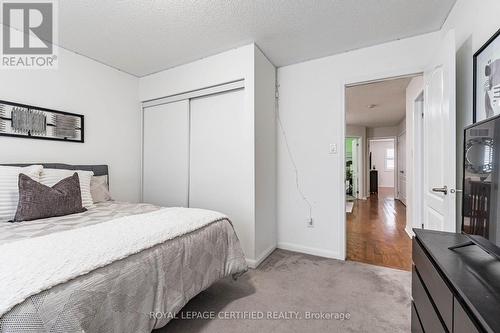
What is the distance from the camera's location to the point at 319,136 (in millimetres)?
2783

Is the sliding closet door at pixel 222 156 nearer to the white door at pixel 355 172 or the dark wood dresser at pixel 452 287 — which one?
the dark wood dresser at pixel 452 287

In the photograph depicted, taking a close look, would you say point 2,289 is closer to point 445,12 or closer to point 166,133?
point 166,133

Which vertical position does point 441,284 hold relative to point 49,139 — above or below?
below

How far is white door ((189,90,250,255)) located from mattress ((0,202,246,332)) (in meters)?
0.67

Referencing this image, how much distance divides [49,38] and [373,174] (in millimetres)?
9176

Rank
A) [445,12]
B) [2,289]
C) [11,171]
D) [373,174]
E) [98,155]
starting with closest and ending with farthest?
[2,289] < [11,171] < [445,12] < [98,155] < [373,174]

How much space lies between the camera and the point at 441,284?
0.88 meters

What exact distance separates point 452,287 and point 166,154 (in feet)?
9.96

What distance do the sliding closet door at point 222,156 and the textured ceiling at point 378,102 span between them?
6.08ft

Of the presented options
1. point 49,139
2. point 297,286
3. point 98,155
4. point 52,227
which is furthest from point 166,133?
point 297,286

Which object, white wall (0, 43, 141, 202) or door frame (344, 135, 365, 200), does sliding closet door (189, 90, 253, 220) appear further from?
door frame (344, 135, 365, 200)

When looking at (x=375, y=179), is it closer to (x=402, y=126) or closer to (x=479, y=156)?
(x=402, y=126)

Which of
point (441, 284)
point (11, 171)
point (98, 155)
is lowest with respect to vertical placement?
point (441, 284)

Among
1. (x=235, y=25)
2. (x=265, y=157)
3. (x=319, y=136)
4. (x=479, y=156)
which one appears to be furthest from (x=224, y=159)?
(x=479, y=156)
